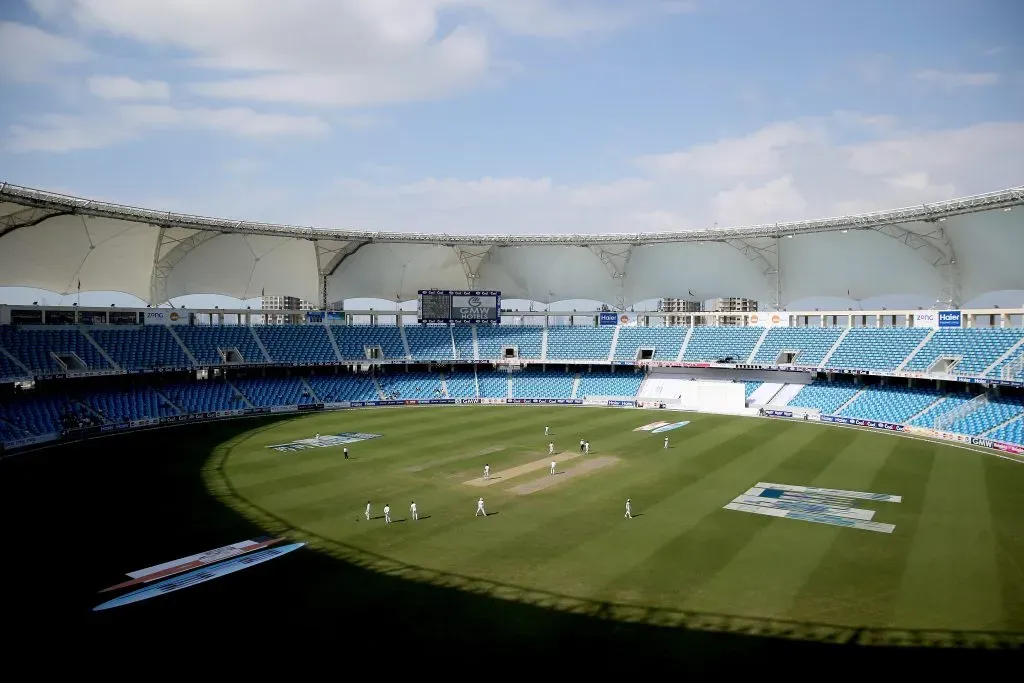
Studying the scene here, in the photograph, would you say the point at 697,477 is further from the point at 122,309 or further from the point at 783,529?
the point at 122,309

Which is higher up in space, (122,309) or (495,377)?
(122,309)

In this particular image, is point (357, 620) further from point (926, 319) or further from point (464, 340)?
point (464, 340)

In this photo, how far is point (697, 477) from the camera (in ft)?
115

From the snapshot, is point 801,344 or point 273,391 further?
point 801,344

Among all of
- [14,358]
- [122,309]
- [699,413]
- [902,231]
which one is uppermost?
[902,231]

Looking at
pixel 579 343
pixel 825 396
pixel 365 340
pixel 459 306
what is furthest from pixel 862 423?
pixel 365 340

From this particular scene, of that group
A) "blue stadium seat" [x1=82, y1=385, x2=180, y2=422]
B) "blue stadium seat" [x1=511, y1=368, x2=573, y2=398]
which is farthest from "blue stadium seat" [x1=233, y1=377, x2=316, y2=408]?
"blue stadium seat" [x1=511, y1=368, x2=573, y2=398]

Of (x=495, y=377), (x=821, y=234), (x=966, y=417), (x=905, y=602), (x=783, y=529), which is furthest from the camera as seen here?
(x=495, y=377)

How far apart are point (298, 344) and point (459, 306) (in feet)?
63.4

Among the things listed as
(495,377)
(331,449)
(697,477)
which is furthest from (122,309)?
Result: (697,477)

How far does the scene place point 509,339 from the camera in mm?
79500

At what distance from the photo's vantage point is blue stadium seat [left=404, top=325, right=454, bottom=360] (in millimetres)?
75875

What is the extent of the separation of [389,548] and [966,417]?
46.4 meters

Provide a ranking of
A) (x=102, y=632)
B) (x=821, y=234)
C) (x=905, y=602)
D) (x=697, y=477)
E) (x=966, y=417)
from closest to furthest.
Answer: (x=102, y=632) < (x=905, y=602) < (x=697, y=477) < (x=966, y=417) < (x=821, y=234)
